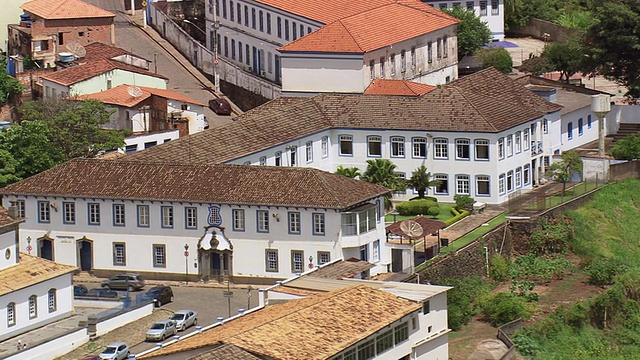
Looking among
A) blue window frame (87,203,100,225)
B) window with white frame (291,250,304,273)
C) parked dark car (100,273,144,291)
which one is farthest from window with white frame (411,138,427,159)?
parked dark car (100,273,144,291)

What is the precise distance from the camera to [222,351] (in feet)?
265

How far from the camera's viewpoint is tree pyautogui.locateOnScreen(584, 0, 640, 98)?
13512 centimetres

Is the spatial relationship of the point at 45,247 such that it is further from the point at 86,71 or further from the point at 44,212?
the point at 86,71

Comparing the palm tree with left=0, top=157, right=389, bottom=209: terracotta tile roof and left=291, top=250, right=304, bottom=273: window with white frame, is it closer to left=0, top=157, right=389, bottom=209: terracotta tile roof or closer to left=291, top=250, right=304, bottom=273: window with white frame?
left=0, top=157, right=389, bottom=209: terracotta tile roof

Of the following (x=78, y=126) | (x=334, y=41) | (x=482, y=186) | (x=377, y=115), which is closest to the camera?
(x=482, y=186)

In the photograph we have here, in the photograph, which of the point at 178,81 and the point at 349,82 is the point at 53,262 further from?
the point at 178,81

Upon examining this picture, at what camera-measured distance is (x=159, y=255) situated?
107562 mm

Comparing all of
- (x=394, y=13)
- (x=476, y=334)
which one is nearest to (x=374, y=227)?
(x=476, y=334)

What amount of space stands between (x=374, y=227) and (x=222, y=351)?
2677 cm

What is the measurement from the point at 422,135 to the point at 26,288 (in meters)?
32.3

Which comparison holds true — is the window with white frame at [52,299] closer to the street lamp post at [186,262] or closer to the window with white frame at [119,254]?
the window with white frame at [119,254]

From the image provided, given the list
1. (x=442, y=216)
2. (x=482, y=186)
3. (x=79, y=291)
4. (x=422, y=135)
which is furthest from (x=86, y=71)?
(x=79, y=291)

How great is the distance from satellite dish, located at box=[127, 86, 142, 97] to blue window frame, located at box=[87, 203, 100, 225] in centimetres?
2346

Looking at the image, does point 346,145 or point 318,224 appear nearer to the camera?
point 318,224
